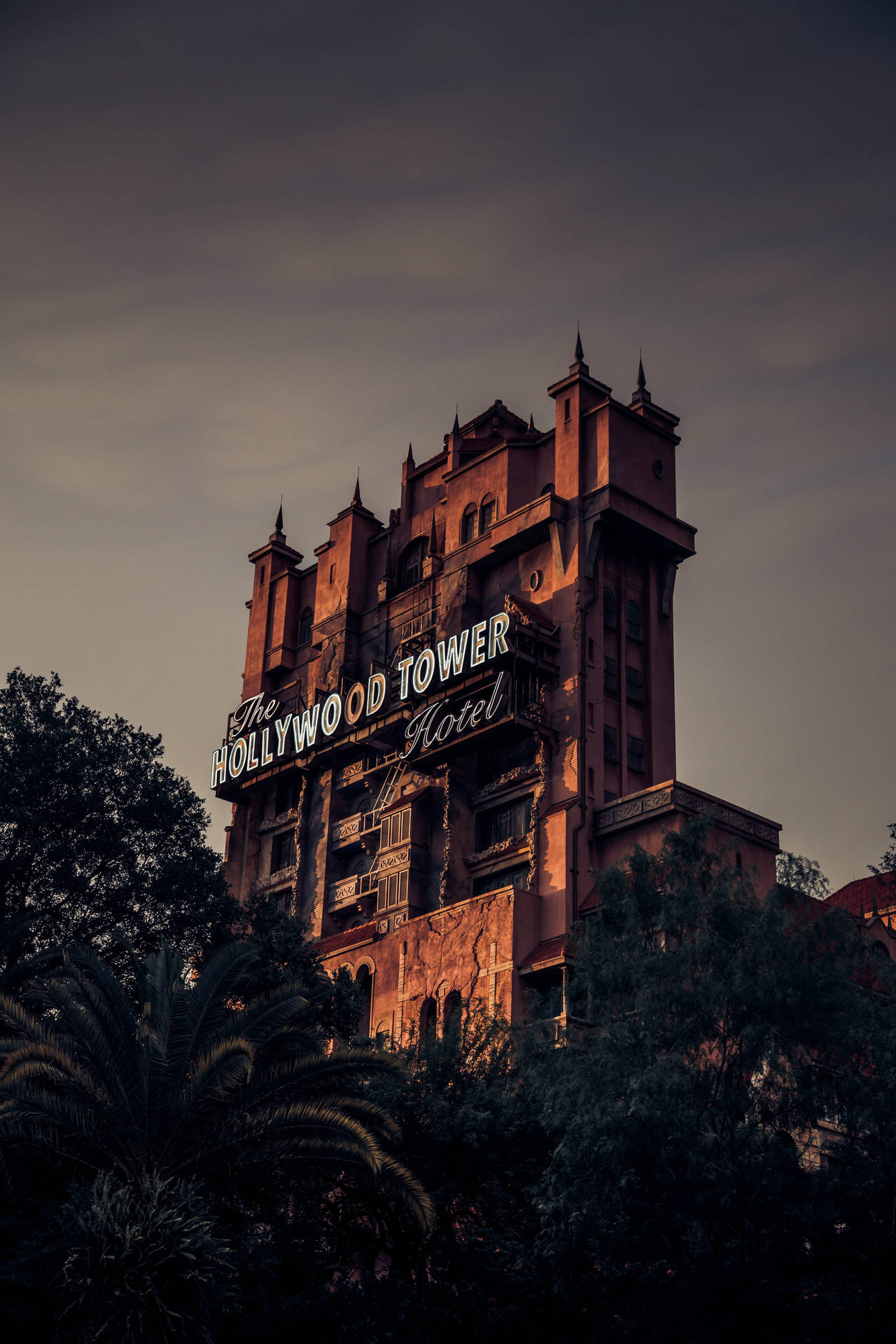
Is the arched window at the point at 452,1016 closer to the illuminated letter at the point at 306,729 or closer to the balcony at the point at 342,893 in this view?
the balcony at the point at 342,893

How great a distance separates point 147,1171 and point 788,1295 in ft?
45.7

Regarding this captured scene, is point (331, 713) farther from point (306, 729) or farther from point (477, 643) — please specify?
point (477, 643)

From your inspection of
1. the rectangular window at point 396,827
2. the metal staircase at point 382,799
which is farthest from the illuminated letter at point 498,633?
the metal staircase at point 382,799

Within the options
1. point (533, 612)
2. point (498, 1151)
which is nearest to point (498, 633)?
point (533, 612)

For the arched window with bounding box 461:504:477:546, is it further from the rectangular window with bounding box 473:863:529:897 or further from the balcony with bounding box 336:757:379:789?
the rectangular window with bounding box 473:863:529:897

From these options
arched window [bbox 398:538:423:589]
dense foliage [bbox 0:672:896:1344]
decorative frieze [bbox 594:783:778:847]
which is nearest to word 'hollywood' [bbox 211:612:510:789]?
arched window [bbox 398:538:423:589]

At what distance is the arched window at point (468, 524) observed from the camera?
231ft

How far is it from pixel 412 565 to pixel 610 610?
13150 mm

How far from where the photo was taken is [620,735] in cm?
6253

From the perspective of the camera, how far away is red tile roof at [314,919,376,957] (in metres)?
62.5

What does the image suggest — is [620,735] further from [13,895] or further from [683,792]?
[13,895]

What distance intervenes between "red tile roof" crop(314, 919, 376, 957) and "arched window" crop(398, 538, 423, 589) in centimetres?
1724

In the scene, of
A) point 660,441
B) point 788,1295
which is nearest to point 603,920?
point 788,1295

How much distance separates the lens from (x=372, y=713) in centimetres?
6762
